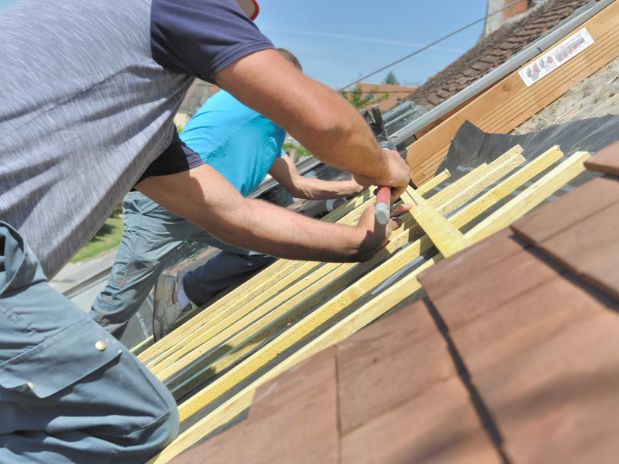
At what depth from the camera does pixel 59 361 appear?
4.24 feet

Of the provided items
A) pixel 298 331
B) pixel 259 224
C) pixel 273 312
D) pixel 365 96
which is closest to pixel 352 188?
pixel 273 312

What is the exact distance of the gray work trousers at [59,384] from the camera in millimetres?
1251

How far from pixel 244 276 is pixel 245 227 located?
6.18 ft

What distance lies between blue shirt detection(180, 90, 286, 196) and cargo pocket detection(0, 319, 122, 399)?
1941mm

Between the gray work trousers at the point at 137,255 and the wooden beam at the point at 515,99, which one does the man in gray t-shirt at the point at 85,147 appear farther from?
the wooden beam at the point at 515,99

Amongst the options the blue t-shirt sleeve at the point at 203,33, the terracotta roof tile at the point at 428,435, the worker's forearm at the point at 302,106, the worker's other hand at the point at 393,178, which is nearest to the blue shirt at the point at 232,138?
the worker's other hand at the point at 393,178

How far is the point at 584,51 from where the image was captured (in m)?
3.90

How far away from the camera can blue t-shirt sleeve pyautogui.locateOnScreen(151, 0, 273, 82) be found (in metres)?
1.40

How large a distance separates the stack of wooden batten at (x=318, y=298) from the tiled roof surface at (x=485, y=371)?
25 centimetres

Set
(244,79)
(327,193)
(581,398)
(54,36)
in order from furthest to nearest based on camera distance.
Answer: (327,193)
(244,79)
(54,36)
(581,398)

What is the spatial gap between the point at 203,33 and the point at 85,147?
46 cm

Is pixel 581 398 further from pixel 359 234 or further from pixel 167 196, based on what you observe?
pixel 167 196

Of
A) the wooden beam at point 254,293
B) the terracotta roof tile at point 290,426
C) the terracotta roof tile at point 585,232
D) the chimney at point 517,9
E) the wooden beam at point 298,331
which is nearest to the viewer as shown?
the terracotta roof tile at point 585,232

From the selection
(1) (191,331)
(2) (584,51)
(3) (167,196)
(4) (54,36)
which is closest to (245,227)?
(3) (167,196)
